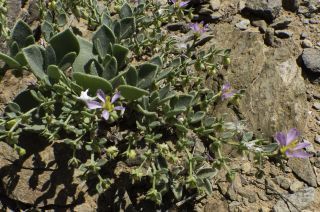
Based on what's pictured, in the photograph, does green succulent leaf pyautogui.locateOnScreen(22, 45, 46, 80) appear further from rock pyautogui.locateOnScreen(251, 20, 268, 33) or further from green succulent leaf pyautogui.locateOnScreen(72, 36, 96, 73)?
rock pyautogui.locateOnScreen(251, 20, 268, 33)

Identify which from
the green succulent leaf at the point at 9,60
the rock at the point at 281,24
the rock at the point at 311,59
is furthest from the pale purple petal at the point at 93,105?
the rock at the point at 281,24

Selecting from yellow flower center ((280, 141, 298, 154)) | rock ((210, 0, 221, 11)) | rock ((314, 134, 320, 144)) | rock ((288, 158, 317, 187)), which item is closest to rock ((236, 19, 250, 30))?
rock ((210, 0, 221, 11))

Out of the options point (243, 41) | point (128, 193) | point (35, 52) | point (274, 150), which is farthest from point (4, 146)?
point (243, 41)

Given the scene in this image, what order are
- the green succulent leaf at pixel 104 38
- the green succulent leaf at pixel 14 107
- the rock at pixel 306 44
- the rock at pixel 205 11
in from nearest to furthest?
the green succulent leaf at pixel 14 107 < the green succulent leaf at pixel 104 38 < the rock at pixel 306 44 < the rock at pixel 205 11

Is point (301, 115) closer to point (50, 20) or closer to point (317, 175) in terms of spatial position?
point (317, 175)

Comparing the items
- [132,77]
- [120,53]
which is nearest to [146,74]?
[132,77]

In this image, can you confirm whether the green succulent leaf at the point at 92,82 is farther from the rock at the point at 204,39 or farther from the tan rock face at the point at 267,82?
the rock at the point at 204,39

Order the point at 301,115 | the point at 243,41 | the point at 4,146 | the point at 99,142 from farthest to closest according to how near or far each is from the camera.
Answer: the point at 243,41, the point at 301,115, the point at 4,146, the point at 99,142
